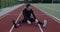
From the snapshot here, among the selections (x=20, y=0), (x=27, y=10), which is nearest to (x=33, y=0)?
(x=20, y=0)

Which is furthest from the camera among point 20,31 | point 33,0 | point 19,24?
point 33,0

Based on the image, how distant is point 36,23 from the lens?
12461mm

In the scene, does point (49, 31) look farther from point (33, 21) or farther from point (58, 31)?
point (33, 21)

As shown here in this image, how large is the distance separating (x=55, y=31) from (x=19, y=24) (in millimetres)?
2496

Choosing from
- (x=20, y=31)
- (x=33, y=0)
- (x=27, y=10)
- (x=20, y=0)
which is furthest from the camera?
(x=33, y=0)

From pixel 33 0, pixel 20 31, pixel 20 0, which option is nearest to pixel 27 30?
pixel 20 31

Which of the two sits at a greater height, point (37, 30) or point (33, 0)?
point (37, 30)

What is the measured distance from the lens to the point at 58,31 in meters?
10.1

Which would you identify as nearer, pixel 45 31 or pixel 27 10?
pixel 45 31

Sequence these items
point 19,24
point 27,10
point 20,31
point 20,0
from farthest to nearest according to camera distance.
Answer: point 20,0 < point 27,10 < point 19,24 < point 20,31

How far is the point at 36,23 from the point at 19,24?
1130mm

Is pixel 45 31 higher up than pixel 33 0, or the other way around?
pixel 45 31

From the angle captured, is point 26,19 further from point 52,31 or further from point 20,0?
point 20,0

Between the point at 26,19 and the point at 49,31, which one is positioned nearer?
the point at 49,31
